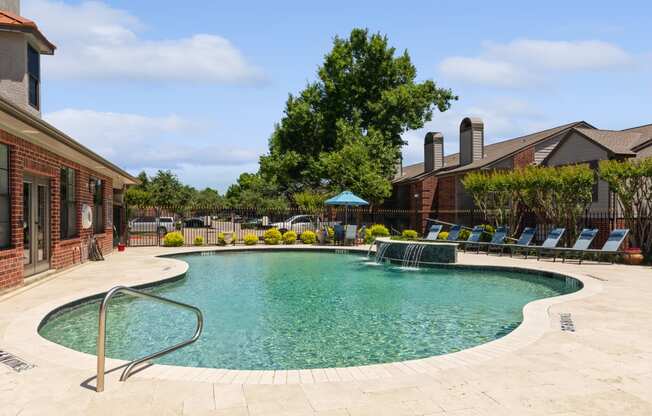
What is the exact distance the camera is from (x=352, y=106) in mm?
35312

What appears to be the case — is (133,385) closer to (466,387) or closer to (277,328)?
(466,387)

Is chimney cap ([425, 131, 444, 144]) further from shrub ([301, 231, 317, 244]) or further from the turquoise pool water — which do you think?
the turquoise pool water

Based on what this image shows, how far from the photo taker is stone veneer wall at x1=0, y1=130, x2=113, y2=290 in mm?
9234

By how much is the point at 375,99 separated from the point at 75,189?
2514 centimetres

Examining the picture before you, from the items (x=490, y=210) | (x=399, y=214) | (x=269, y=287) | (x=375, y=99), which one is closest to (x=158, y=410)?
(x=269, y=287)

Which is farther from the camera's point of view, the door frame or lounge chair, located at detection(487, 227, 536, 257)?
lounge chair, located at detection(487, 227, 536, 257)

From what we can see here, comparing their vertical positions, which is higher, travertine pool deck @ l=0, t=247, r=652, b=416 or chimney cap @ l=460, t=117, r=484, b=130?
chimney cap @ l=460, t=117, r=484, b=130

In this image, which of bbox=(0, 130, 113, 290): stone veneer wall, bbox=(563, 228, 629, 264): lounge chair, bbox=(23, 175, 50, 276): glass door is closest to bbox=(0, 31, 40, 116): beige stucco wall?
bbox=(0, 130, 113, 290): stone veneer wall

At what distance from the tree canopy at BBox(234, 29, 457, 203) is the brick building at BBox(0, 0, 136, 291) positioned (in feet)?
64.4

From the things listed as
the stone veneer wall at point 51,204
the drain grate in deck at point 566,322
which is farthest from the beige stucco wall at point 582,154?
the stone veneer wall at point 51,204

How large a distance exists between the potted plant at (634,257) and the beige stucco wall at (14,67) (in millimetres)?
17930

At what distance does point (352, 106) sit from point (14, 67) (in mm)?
25534

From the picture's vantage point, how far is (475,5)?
427 inches

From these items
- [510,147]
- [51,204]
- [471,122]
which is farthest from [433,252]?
[471,122]
